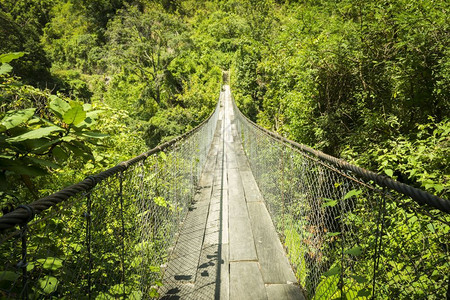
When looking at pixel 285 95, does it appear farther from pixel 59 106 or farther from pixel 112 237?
pixel 59 106

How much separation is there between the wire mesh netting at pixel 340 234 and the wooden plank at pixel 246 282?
1.01 ft

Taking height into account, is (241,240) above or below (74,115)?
below

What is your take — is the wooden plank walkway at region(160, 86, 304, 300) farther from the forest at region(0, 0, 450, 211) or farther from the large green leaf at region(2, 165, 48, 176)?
the large green leaf at region(2, 165, 48, 176)

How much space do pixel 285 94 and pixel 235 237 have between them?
264 inches

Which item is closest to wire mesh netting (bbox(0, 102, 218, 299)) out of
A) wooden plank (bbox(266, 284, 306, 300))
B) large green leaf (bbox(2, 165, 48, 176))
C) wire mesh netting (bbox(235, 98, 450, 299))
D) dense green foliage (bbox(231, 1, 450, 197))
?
large green leaf (bbox(2, 165, 48, 176))

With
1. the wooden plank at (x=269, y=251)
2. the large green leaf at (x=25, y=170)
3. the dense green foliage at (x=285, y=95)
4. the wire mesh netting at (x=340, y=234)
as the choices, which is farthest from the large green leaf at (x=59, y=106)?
the wooden plank at (x=269, y=251)

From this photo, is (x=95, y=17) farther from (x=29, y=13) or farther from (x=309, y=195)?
(x=309, y=195)

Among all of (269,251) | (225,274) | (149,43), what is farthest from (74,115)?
(149,43)

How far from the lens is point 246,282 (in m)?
1.78

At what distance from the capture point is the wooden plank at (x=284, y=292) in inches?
63.7

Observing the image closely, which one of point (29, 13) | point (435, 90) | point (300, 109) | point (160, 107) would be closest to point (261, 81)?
point (160, 107)

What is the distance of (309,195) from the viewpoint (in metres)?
1.95

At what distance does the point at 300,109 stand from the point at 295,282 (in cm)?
485

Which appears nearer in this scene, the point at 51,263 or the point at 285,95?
the point at 51,263
